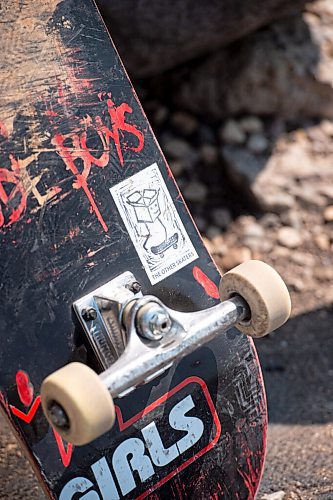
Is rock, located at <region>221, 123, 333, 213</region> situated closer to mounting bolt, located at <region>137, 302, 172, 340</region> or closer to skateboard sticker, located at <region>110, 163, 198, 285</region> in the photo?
skateboard sticker, located at <region>110, 163, 198, 285</region>

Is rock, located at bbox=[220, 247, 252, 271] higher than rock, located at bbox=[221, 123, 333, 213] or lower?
lower

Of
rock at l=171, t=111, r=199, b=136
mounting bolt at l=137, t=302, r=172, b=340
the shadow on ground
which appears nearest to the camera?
mounting bolt at l=137, t=302, r=172, b=340

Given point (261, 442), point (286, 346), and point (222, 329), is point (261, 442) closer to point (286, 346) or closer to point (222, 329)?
point (222, 329)

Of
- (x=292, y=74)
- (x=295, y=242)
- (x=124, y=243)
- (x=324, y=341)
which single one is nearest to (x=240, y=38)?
(x=292, y=74)

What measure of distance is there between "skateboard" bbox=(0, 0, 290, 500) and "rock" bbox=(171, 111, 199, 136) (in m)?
1.72

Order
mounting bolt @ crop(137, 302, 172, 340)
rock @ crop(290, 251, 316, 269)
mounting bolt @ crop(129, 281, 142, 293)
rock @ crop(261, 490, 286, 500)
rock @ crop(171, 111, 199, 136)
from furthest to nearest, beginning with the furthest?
rock @ crop(171, 111, 199, 136)
rock @ crop(290, 251, 316, 269)
rock @ crop(261, 490, 286, 500)
mounting bolt @ crop(129, 281, 142, 293)
mounting bolt @ crop(137, 302, 172, 340)

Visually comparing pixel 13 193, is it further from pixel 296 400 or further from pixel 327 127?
pixel 327 127

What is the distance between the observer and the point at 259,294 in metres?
2.01

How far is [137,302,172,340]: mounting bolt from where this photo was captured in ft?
6.42

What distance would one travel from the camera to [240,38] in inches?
154

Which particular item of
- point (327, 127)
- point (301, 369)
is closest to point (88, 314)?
point (301, 369)

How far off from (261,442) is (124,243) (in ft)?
1.96

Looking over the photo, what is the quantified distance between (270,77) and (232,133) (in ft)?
0.93

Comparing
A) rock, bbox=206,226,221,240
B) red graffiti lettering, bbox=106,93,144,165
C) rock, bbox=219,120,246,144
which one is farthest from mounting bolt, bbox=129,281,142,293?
rock, bbox=219,120,246,144
